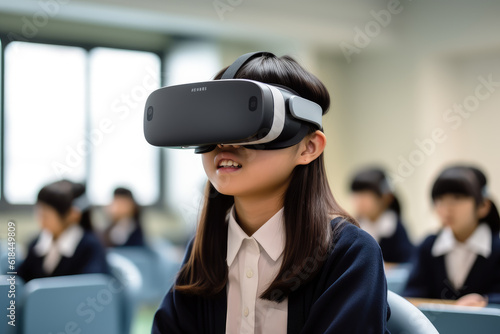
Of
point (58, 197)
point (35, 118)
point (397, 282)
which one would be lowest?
point (397, 282)

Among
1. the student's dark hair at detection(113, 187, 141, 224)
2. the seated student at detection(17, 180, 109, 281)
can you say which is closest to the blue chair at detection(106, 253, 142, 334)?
the seated student at detection(17, 180, 109, 281)

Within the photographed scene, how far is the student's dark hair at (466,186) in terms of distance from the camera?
7.39 feet

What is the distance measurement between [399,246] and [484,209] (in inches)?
60.9

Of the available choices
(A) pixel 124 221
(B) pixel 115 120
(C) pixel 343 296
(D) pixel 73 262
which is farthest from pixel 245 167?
(B) pixel 115 120

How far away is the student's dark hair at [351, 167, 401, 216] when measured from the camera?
3.95 m

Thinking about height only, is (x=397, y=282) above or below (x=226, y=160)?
below

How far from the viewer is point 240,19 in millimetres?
5406

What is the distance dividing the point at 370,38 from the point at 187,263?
5.34m

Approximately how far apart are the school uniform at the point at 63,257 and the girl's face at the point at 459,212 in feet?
5.19

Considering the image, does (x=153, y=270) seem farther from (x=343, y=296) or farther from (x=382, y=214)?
(x=343, y=296)

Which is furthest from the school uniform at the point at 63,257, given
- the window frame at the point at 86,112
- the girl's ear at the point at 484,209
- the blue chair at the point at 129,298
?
the window frame at the point at 86,112

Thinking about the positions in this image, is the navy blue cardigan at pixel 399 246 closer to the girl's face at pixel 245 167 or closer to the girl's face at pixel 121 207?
the girl's face at pixel 121 207

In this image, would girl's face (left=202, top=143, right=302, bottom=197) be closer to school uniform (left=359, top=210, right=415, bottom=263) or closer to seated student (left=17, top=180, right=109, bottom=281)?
seated student (left=17, top=180, right=109, bottom=281)

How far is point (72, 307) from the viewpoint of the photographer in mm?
2166
